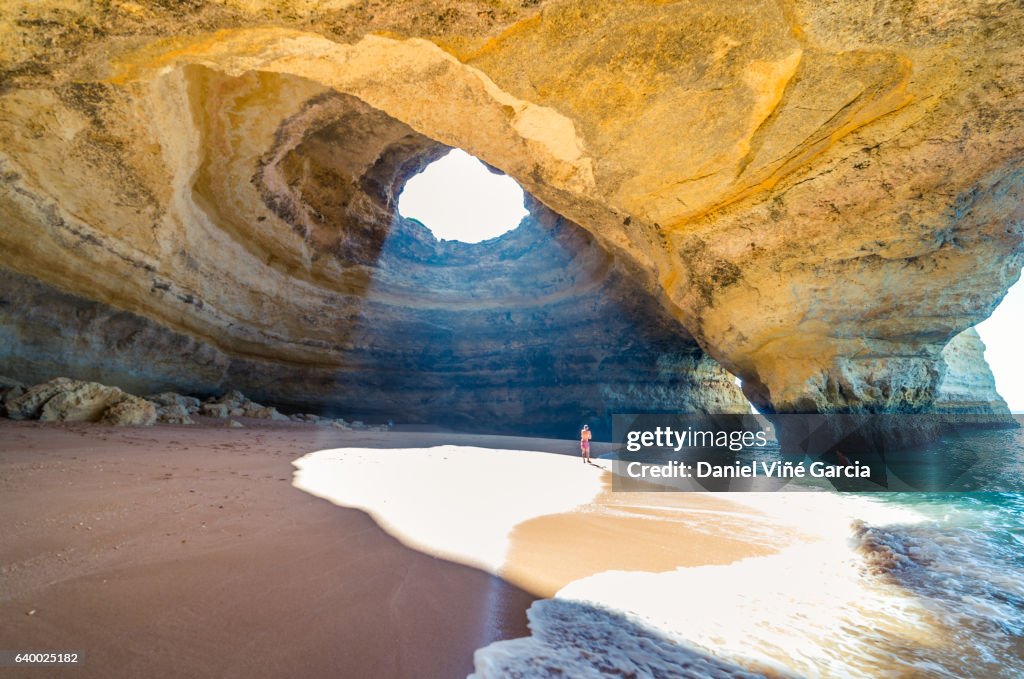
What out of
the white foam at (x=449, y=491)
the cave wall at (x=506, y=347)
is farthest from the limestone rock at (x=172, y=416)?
the cave wall at (x=506, y=347)

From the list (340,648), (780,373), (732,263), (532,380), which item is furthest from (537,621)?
(532,380)

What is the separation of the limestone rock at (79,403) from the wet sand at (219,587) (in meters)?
2.69

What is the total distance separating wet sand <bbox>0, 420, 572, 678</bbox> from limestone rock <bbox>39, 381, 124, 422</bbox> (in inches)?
106

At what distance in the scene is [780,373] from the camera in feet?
24.9

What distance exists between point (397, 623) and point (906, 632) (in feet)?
7.01

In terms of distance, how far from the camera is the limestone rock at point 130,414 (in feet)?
17.8

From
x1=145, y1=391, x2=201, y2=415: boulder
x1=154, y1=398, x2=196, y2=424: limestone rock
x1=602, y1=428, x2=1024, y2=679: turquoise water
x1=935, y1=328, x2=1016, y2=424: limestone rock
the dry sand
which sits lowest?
x1=602, y1=428, x2=1024, y2=679: turquoise water

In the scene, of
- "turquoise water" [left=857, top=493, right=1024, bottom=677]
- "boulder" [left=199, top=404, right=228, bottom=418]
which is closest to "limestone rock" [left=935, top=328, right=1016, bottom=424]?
"turquoise water" [left=857, top=493, right=1024, bottom=677]

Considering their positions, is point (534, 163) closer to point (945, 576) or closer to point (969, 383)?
point (945, 576)

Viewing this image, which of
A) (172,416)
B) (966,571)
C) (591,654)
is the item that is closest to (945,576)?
(966,571)

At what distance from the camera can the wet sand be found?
1271 mm

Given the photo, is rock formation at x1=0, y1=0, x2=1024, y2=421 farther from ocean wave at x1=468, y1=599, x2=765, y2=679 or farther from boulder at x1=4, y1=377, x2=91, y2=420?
ocean wave at x1=468, y1=599, x2=765, y2=679

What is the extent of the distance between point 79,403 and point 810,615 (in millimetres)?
7363

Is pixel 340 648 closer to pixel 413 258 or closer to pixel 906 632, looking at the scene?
pixel 906 632
